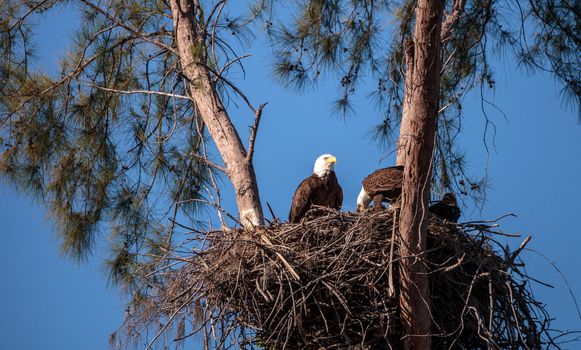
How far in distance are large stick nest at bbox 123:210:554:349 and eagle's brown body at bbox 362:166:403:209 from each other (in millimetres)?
621

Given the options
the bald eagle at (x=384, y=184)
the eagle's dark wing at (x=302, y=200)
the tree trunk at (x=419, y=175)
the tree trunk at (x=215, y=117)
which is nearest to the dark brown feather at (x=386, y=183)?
the bald eagle at (x=384, y=184)

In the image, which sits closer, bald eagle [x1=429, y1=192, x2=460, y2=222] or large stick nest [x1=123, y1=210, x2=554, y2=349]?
large stick nest [x1=123, y1=210, x2=554, y2=349]

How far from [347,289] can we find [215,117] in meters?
1.76

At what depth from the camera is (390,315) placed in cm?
507

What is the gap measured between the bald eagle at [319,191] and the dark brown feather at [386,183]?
495mm

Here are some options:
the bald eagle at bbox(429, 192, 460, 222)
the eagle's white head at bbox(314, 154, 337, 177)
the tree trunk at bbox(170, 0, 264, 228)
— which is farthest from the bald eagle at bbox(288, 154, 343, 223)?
the bald eagle at bbox(429, 192, 460, 222)

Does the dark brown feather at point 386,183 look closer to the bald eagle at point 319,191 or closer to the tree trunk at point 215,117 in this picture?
the bald eagle at point 319,191

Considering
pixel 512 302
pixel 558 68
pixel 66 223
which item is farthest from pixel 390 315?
pixel 66 223

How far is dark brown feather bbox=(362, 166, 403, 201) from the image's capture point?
5.88m

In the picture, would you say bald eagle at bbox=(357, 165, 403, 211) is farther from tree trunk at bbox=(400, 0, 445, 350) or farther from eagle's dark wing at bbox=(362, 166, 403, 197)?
tree trunk at bbox=(400, 0, 445, 350)

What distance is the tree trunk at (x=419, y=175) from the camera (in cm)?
481

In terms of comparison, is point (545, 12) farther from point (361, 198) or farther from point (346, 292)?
point (346, 292)

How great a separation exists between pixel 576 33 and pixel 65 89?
3.62m

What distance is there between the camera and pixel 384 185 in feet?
19.4
